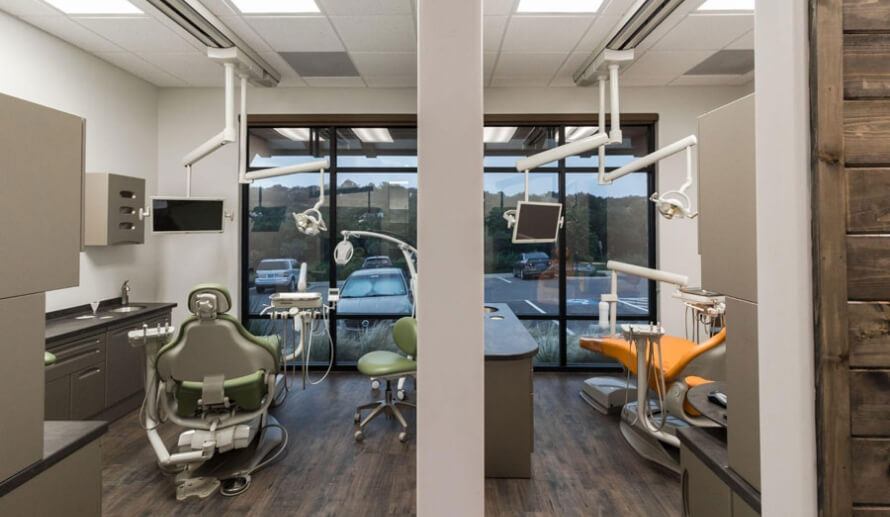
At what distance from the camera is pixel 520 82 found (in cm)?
414

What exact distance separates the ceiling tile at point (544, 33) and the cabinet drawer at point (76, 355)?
11.9 feet

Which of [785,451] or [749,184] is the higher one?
[749,184]

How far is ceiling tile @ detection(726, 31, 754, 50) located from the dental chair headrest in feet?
13.2

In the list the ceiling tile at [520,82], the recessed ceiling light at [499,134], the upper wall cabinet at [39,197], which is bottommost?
the upper wall cabinet at [39,197]

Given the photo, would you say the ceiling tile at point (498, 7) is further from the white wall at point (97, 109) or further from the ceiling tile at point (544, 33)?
the white wall at point (97, 109)

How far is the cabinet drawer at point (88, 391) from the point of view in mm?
2818

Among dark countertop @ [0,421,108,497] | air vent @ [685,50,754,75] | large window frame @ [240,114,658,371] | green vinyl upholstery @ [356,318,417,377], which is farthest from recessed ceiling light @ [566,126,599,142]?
dark countertop @ [0,421,108,497]


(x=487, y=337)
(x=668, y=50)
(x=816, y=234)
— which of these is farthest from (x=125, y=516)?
(x=668, y=50)

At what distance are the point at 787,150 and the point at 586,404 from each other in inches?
115

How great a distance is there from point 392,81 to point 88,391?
11.3ft

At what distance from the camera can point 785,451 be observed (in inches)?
38.5

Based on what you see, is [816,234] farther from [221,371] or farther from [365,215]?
[365,215]

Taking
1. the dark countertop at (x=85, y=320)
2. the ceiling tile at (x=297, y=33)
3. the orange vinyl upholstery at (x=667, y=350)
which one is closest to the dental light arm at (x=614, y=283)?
the orange vinyl upholstery at (x=667, y=350)

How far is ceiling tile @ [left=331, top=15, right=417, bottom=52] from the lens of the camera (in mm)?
3000
